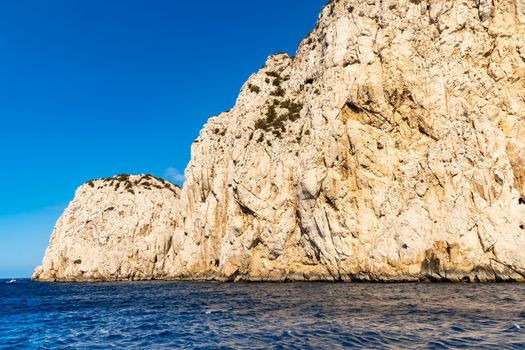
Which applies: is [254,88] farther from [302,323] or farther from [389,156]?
[302,323]

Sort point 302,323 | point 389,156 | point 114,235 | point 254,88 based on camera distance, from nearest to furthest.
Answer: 1. point 302,323
2. point 389,156
3. point 254,88
4. point 114,235

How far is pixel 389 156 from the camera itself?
175 feet

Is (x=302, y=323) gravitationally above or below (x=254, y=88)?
below

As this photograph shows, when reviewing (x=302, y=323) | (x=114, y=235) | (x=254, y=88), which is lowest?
(x=302, y=323)

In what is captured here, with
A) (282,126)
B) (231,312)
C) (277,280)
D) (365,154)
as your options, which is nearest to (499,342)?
(231,312)

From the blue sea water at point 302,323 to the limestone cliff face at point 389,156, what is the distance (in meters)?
12.3

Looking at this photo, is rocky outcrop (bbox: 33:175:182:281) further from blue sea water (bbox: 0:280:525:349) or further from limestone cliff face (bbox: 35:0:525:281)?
blue sea water (bbox: 0:280:525:349)

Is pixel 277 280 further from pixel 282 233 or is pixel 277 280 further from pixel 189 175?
pixel 189 175

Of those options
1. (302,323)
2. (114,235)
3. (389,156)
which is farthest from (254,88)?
(302,323)

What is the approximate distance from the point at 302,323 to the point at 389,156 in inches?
1403

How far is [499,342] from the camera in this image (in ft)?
52.7

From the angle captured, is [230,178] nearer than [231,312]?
No

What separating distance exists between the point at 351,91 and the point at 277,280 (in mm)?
28655

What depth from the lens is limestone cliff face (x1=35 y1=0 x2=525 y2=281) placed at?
45844 mm
